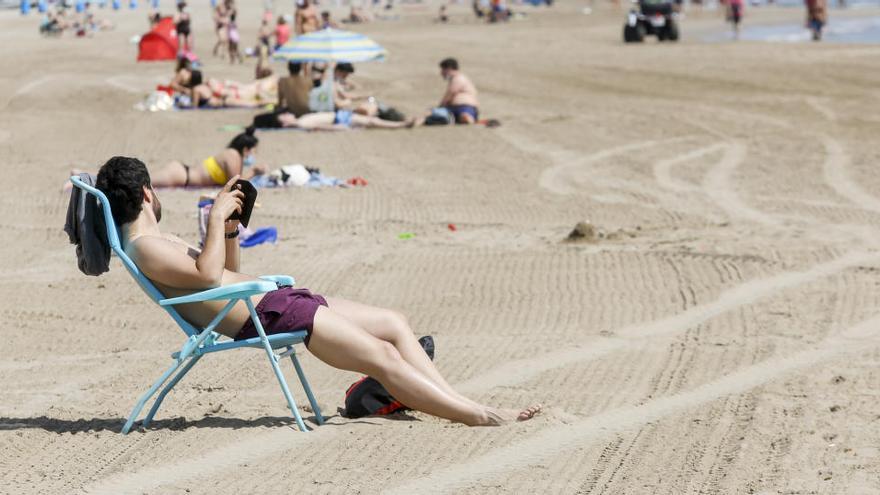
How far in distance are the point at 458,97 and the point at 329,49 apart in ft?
6.39

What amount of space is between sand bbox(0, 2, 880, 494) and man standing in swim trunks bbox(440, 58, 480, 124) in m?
0.60

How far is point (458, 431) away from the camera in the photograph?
5711 mm

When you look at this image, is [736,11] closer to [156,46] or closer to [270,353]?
[156,46]

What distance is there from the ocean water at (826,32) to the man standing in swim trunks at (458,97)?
1825 cm

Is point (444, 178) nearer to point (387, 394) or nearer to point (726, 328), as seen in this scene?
point (726, 328)

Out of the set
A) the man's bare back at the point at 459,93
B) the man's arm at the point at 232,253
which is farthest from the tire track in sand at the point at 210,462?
the man's bare back at the point at 459,93

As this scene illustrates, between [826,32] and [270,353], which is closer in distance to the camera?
[270,353]

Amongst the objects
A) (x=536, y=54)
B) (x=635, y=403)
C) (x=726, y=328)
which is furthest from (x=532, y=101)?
(x=635, y=403)

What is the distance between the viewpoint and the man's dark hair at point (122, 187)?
18.5 feet

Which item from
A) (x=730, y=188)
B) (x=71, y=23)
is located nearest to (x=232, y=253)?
(x=730, y=188)

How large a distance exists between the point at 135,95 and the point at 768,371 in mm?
16103

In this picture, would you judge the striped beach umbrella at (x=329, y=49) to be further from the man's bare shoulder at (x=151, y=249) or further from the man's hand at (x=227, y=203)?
the man's bare shoulder at (x=151, y=249)

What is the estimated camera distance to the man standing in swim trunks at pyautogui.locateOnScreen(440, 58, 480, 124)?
17.9 m

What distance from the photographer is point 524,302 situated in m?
8.64
